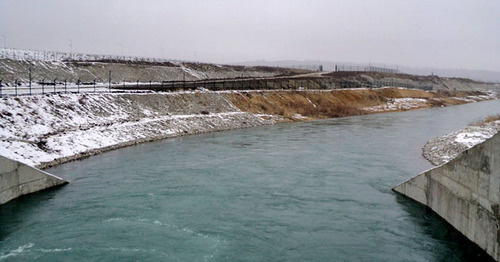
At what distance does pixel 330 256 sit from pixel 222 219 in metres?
5.99

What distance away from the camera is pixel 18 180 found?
24.0m

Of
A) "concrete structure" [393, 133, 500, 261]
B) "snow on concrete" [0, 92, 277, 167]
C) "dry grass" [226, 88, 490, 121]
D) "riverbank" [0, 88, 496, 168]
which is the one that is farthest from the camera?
"dry grass" [226, 88, 490, 121]

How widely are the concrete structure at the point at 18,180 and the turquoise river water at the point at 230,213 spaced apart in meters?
0.52

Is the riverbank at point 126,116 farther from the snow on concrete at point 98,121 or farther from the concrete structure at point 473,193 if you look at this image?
the concrete structure at point 473,193

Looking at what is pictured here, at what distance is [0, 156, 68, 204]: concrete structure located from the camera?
22.9m

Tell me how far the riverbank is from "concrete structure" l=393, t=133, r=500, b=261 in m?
27.2

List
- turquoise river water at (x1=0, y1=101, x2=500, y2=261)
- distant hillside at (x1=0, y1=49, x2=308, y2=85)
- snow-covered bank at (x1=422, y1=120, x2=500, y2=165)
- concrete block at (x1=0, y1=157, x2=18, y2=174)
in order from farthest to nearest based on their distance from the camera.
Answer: distant hillside at (x1=0, y1=49, x2=308, y2=85) → snow-covered bank at (x1=422, y1=120, x2=500, y2=165) → concrete block at (x1=0, y1=157, x2=18, y2=174) → turquoise river water at (x1=0, y1=101, x2=500, y2=261)

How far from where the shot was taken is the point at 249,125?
5884 cm

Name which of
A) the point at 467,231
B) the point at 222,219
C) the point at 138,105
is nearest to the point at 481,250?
the point at 467,231

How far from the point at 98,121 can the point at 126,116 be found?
4.53 meters

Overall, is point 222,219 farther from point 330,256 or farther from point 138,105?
point 138,105

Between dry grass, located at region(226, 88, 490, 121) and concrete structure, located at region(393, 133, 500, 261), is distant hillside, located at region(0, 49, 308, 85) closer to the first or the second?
dry grass, located at region(226, 88, 490, 121)

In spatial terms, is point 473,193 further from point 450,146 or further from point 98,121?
point 98,121

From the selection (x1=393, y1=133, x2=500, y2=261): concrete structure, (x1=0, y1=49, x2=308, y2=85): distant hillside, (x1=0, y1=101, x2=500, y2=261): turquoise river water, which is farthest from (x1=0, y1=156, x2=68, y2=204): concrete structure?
(x1=0, y1=49, x2=308, y2=85): distant hillside
